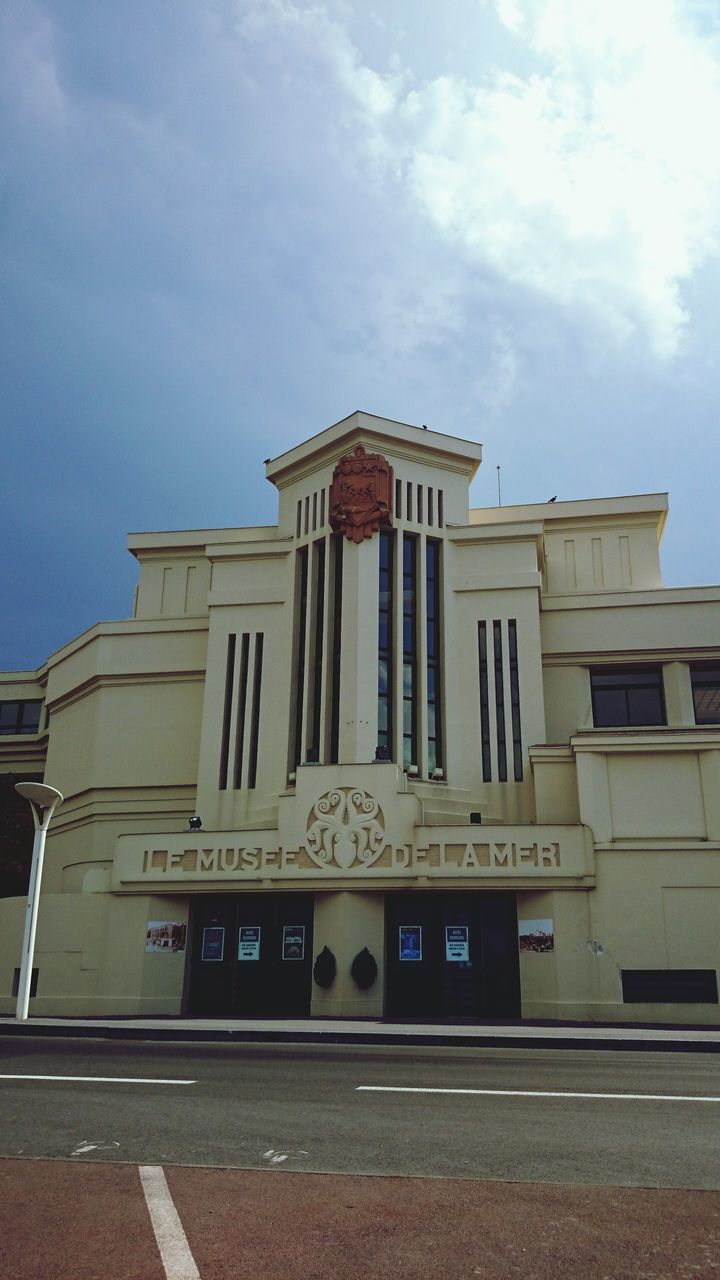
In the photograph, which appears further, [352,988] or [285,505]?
[285,505]

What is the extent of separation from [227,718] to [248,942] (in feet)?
26.6

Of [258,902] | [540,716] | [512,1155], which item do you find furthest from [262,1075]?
[540,716]

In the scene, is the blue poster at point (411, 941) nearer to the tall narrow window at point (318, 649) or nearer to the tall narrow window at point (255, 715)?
the tall narrow window at point (318, 649)

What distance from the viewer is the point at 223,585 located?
108 feet

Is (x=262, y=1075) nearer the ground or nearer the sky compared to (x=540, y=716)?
nearer the ground

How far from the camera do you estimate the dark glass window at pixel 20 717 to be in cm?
4244

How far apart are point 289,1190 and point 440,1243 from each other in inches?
50.6

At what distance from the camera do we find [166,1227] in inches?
201

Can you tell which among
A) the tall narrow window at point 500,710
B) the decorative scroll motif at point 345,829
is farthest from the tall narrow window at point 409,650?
the decorative scroll motif at point 345,829

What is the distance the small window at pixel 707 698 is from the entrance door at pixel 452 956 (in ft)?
38.8

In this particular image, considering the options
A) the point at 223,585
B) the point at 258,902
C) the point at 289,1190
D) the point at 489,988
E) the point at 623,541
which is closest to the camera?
the point at 289,1190

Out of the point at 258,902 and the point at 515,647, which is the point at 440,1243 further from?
Answer: the point at 515,647

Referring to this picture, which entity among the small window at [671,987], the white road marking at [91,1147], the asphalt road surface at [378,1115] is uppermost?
the small window at [671,987]

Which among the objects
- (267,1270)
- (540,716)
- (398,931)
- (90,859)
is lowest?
(267,1270)
